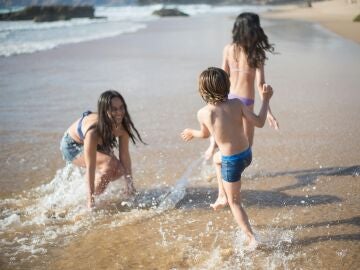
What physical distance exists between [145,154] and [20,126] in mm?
2255

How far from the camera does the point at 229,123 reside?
3299 mm

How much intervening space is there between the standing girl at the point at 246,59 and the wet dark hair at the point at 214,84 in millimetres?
917

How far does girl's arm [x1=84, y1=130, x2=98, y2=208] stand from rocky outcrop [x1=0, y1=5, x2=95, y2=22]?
40478mm

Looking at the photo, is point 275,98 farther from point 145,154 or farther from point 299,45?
point 299,45

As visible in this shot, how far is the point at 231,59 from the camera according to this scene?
14.6 ft

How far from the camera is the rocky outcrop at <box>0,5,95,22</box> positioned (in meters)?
42.8

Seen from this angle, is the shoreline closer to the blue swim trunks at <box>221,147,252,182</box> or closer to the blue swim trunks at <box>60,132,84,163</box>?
the blue swim trunks at <box>60,132,84,163</box>

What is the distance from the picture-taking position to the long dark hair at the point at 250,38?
165 inches

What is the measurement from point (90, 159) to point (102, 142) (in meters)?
0.21

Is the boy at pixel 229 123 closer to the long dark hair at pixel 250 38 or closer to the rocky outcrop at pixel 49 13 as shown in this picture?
the long dark hair at pixel 250 38

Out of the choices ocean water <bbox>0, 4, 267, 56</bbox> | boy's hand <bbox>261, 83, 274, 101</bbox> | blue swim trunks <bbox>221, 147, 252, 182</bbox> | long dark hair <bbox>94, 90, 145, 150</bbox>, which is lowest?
ocean water <bbox>0, 4, 267, 56</bbox>

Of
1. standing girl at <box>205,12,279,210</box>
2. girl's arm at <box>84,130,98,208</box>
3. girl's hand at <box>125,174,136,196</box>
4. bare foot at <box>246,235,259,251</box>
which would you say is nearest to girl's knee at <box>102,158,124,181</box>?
girl's hand at <box>125,174,136,196</box>

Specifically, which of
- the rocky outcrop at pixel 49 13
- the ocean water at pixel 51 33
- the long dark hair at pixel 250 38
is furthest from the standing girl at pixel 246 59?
the rocky outcrop at pixel 49 13

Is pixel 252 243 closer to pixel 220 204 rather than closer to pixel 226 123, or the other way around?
pixel 220 204
